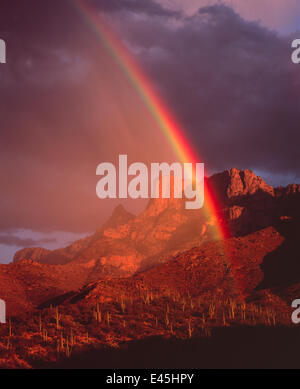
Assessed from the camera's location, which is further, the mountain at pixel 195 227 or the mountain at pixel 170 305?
the mountain at pixel 195 227

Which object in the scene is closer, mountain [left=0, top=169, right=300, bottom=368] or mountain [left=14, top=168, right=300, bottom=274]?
mountain [left=0, top=169, right=300, bottom=368]

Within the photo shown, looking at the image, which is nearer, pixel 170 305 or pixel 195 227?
pixel 170 305

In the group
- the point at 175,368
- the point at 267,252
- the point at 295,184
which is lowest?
the point at 175,368

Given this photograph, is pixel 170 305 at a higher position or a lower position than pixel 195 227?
lower

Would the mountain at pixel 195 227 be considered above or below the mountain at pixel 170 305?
above

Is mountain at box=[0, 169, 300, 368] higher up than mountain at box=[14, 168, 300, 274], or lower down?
lower down

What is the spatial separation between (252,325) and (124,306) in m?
13.1
